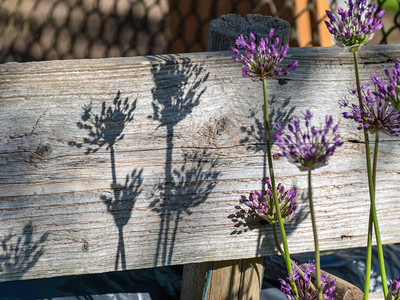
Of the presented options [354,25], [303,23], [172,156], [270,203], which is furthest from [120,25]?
[354,25]

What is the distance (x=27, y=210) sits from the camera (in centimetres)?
102

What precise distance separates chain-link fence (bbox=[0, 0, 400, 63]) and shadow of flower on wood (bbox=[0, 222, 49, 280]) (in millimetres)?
1256

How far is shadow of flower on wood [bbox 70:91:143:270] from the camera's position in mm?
999

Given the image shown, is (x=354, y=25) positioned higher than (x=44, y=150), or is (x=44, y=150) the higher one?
(x=354, y=25)

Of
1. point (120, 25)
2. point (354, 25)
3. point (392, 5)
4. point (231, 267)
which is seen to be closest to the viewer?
point (354, 25)

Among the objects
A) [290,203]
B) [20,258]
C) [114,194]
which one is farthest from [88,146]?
[290,203]

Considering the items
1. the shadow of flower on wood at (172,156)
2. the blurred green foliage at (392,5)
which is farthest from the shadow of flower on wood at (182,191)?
the blurred green foliage at (392,5)

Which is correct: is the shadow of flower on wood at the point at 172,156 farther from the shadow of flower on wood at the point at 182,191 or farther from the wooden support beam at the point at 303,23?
the wooden support beam at the point at 303,23

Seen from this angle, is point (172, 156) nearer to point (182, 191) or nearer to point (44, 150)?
point (182, 191)

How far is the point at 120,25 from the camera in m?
2.22

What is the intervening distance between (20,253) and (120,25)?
4.52ft

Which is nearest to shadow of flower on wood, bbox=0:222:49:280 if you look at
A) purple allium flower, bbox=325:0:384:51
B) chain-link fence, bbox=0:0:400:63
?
purple allium flower, bbox=325:0:384:51

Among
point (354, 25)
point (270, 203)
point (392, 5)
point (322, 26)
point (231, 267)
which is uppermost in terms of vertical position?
point (392, 5)

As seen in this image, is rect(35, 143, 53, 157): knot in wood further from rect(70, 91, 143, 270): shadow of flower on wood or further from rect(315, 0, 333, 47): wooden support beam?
rect(315, 0, 333, 47): wooden support beam
